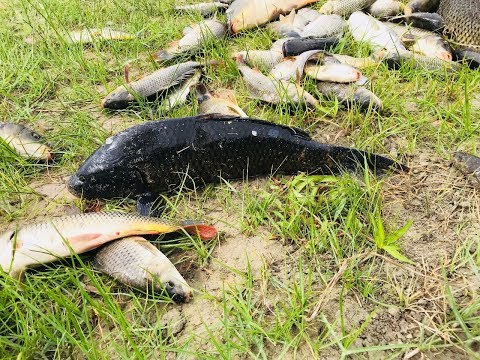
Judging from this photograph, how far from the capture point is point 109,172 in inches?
115

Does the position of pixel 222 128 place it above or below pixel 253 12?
below

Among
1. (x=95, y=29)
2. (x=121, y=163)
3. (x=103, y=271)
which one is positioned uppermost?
(x=95, y=29)

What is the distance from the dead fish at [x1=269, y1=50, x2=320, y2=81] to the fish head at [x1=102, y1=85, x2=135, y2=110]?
4.37 ft

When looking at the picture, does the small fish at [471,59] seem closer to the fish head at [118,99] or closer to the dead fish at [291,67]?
the dead fish at [291,67]

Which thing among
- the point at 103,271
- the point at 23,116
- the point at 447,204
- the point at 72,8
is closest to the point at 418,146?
the point at 447,204

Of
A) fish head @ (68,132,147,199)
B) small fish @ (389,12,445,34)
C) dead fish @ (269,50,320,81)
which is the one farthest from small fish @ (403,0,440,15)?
fish head @ (68,132,147,199)

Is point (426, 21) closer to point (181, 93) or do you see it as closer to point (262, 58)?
point (262, 58)

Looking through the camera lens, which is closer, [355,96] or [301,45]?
[355,96]

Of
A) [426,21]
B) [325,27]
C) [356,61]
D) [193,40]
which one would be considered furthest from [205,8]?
[426,21]

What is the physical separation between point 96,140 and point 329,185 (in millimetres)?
1987

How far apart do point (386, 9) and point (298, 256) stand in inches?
147

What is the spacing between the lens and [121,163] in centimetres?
294

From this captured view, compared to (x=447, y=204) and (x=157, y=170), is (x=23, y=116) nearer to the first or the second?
(x=157, y=170)

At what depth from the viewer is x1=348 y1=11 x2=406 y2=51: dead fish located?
4414 millimetres
